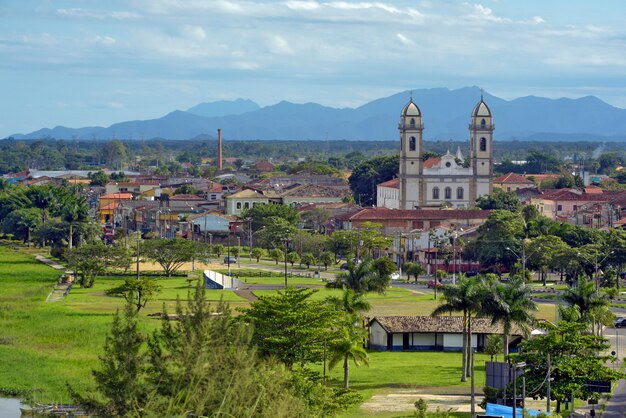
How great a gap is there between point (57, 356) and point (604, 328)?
2363 centimetres

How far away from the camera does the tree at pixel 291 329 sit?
43.7 metres

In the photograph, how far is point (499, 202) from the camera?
120812 millimetres

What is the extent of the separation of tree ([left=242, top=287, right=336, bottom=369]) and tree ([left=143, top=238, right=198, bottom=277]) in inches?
1816

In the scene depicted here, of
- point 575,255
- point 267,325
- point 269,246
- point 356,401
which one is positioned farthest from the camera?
point 269,246

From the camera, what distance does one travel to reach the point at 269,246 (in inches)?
4326

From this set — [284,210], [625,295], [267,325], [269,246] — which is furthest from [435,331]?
[284,210]

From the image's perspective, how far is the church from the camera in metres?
128

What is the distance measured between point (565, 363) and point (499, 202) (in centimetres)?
8051

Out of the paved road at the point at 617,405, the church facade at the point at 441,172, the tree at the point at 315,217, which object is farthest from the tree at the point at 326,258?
the paved road at the point at 617,405

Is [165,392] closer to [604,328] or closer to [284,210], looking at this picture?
[604,328]

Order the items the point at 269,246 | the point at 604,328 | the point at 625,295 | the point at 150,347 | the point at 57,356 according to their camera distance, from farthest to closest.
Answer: the point at 269,246
the point at 625,295
the point at 604,328
the point at 57,356
the point at 150,347

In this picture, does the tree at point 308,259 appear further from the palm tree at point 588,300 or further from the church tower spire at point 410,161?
the palm tree at point 588,300

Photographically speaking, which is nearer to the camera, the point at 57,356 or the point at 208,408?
the point at 208,408

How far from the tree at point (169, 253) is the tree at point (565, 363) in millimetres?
50494
